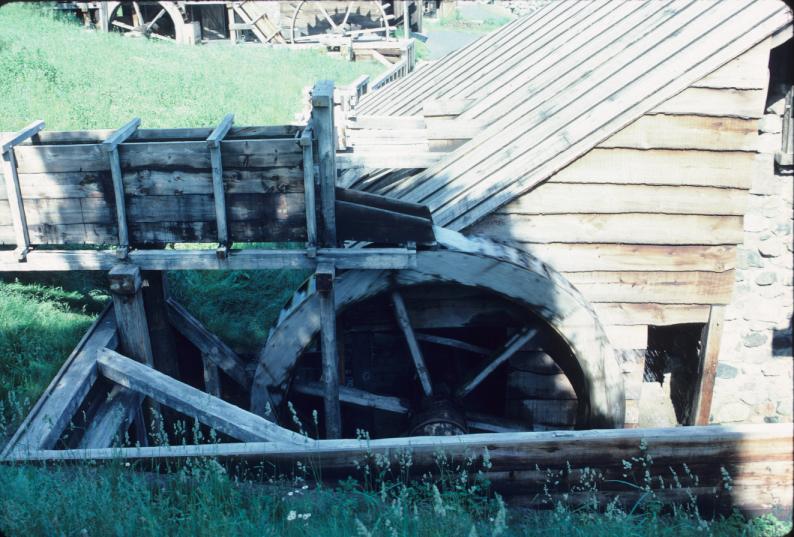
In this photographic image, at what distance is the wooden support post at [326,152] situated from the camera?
14.2 feet

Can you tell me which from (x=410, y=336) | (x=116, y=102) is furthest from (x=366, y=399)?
(x=116, y=102)

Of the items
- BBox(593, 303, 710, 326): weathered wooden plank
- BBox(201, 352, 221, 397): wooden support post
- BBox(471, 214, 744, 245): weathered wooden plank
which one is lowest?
BBox(201, 352, 221, 397): wooden support post

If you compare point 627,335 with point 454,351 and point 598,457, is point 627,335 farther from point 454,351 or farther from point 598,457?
point 598,457

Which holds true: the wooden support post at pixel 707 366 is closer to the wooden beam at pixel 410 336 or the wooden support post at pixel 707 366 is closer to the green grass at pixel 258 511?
the green grass at pixel 258 511

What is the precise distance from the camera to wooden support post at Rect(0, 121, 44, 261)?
427 cm

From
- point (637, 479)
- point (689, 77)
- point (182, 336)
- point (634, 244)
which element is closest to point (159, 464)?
Result: point (182, 336)

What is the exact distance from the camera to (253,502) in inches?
135

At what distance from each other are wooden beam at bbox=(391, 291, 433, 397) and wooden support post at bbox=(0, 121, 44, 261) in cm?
244

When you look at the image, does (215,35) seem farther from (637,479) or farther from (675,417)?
(637,479)

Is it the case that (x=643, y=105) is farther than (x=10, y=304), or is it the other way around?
(x=10, y=304)

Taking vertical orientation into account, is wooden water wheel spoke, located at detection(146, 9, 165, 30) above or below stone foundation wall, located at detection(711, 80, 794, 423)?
above

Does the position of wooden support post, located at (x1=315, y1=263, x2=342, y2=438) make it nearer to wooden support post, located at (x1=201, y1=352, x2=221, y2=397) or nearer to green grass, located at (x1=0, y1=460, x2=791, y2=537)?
green grass, located at (x1=0, y1=460, x2=791, y2=537)

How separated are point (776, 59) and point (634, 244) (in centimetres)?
172

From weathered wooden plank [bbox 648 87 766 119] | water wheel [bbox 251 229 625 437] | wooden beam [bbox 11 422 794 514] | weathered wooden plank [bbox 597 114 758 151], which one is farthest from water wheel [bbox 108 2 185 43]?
wooden beam [bbox 11 422 794 514]
